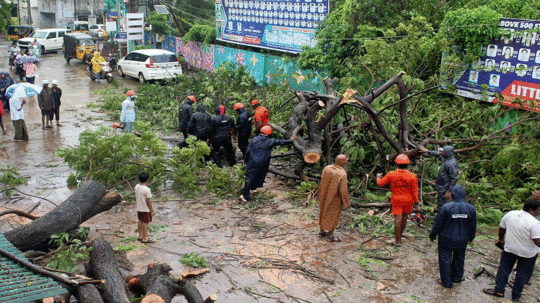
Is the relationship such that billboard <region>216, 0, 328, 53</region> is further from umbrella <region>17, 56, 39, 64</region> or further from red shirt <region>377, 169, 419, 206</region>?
red shirt <region>377, 169, 419, 206</region>

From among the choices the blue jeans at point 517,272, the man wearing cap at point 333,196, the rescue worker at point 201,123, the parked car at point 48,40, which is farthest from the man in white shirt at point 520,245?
the parked car at point 48,40

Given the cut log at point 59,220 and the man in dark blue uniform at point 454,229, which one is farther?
the cut log at point 59,220

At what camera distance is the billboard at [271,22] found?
19234mm

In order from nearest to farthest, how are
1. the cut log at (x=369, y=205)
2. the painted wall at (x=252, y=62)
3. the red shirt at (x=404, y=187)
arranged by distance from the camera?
the red shirt at (x=404, y=187), the cut log at (x=369, y=205), the painted wall at (x=252, y=62)

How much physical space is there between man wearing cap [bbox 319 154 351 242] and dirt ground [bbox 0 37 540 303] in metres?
0.28

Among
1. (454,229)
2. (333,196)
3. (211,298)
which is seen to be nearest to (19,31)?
(333,196)

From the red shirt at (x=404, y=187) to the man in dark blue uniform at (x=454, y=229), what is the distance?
1.00 meters

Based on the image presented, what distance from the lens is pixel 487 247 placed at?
7.82 m

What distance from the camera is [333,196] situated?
7.84 m

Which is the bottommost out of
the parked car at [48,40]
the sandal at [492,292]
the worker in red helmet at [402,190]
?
the sandal at [492,292]

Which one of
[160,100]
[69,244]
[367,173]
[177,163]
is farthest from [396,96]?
[160,100]

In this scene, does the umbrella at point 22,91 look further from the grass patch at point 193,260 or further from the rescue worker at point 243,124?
the grass patch at point 193,260

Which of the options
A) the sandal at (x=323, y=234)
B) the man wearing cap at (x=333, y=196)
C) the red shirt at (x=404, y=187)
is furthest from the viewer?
the sandal at (x=323, y=234)

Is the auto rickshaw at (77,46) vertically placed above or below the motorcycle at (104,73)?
above
